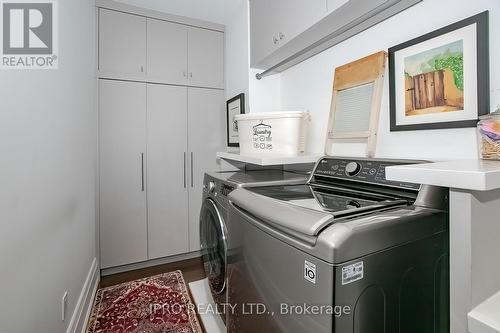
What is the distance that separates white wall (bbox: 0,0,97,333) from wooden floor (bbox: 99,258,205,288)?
21.1 inches

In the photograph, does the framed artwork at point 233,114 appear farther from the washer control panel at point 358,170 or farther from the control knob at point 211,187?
the washer control panel at point 358,170

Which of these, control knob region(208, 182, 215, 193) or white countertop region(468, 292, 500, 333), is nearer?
white countertop region(468, 292, 500, 333)

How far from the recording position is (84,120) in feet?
6.19

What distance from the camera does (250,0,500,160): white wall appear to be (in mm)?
962

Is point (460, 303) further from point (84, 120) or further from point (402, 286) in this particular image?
point (84, 120)

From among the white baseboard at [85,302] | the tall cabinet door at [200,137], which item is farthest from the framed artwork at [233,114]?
the white baseboard at [85,302]

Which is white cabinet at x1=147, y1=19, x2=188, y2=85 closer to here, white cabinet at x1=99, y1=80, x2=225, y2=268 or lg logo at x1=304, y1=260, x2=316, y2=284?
white cabinet at x1=99, y1=80, x2=225, y2=268

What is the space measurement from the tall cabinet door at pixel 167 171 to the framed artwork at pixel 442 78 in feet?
6.76

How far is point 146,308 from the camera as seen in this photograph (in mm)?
1900

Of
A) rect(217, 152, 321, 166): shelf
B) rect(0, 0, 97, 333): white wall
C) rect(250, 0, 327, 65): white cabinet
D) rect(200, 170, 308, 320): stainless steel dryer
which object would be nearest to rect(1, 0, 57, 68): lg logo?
rect(0, 0, 97, 333): white wall

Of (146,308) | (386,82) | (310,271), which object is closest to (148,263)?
(146,308)

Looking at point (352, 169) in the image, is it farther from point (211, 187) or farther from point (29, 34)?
point (29, 34)

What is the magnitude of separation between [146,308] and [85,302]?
1.38 feet

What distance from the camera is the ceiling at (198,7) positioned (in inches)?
91.2
